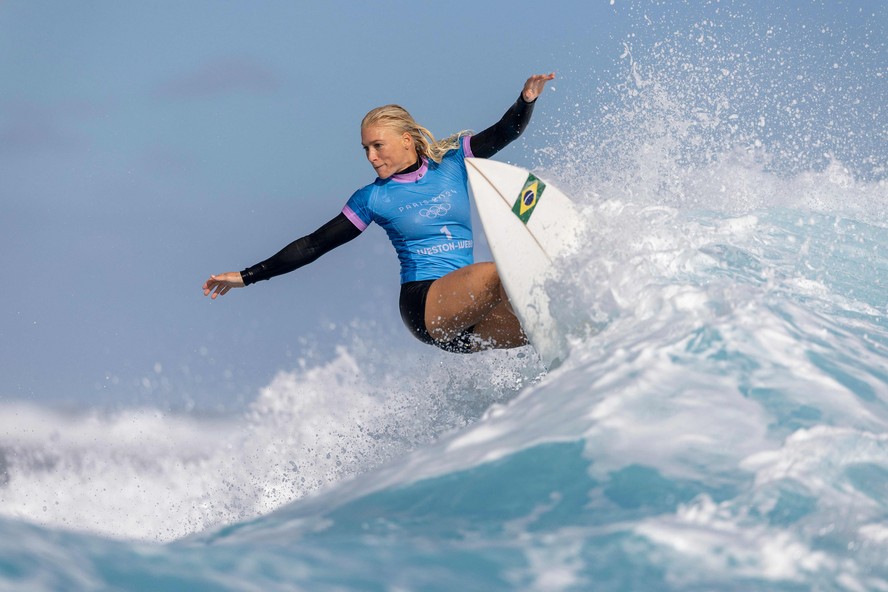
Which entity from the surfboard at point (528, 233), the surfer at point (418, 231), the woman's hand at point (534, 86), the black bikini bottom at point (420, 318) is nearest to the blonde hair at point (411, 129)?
the surfer at point (418, 231)

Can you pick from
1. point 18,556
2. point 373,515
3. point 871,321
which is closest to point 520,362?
point 871,321

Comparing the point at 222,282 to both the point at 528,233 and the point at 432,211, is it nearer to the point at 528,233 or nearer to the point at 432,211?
the point at 432,211

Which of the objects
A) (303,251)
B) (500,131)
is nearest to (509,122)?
(500,131)

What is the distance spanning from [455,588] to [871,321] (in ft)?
14.4

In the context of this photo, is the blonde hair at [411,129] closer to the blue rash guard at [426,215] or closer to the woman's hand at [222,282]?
the blue rash guard at [426,215]

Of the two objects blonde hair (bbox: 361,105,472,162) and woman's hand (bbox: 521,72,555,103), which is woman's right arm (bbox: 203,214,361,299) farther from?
woman's hand (bbox: 521,72,555,103)

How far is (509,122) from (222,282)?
1.97 m

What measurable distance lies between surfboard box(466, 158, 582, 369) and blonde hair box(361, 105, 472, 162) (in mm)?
272

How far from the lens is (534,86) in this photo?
17.5 feet

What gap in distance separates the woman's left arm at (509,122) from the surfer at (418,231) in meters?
0.05

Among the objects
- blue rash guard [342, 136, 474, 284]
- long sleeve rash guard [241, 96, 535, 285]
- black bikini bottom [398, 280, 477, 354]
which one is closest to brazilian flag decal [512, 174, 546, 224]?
blue rash guard [342, 136, 474, 284]

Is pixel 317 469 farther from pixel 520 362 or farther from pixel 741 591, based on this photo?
pixel 741 591

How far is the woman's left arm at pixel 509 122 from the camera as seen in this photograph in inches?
209

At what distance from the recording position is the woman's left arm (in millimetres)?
5316
